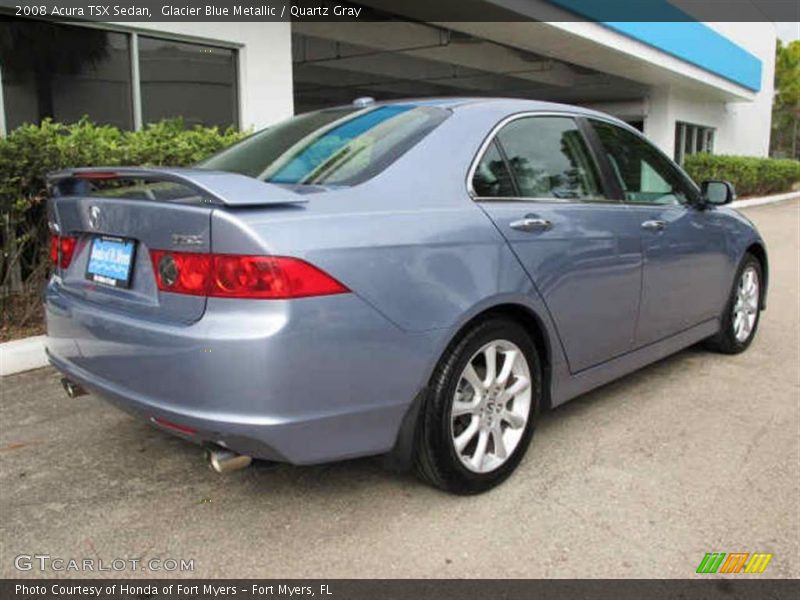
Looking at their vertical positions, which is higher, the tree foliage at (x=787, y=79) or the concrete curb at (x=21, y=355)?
the tree foliage at (x=787, y=79)

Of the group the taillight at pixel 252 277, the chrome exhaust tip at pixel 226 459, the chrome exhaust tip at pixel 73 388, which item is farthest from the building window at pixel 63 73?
the chrome exhaust tip at pixel 226 459

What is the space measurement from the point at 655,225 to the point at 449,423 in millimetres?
1924

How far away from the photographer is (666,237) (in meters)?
4.25

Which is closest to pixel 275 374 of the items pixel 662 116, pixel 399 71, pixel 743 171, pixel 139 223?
pixel 139 223

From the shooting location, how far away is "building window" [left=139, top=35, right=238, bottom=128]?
7773 millimetres

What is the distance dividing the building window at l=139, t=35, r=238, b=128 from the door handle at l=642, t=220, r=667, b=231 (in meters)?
5.56

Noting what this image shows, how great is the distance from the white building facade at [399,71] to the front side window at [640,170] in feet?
17.2

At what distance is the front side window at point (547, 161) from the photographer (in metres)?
3.43

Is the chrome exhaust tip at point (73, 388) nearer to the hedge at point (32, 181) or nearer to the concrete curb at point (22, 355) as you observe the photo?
the concrete curb at point (22, 355)

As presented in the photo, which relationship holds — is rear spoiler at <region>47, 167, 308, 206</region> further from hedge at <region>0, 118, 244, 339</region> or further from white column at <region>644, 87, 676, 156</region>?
white column at <region>644, 87, 676, 156</region>

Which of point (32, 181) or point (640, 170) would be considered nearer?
point (640, 170)

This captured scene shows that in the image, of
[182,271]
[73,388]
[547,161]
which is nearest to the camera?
[182,271]

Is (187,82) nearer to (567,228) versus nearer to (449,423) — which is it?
(567,228)

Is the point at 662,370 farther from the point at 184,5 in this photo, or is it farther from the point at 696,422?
the point at 184,5
